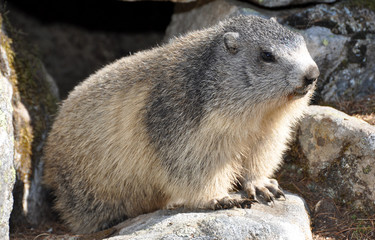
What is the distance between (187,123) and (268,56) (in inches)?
54.2

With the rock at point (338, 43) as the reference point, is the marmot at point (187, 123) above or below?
below

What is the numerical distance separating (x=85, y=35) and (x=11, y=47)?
195 inches

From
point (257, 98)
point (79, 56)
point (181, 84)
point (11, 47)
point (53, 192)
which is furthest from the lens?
point (79, 56)

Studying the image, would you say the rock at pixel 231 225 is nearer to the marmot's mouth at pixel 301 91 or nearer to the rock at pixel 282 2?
the marmot's mouth at pixel 301 91

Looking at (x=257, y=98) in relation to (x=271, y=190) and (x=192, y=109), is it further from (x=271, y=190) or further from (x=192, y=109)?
(x=271, y=190)

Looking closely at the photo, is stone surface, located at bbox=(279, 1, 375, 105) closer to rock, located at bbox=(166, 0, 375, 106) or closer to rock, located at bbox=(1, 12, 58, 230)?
rock, located at bbox=(166, 0, 375, 106)

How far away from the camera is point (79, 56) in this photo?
13.7m

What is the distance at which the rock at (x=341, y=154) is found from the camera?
21.9 feet

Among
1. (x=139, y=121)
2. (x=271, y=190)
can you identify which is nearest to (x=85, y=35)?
(x=139, y=121)

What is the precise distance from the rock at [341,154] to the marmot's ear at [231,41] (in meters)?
2.03

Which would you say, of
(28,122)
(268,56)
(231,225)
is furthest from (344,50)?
(28,122)

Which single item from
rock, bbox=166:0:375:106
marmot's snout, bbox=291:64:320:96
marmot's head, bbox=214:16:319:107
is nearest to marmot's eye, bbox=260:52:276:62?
marmot's head, bbox=214:16:319:107

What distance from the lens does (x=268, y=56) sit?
591 centimetres

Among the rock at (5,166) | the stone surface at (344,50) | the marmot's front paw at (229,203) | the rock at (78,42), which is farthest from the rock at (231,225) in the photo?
the rock at (78,42)
